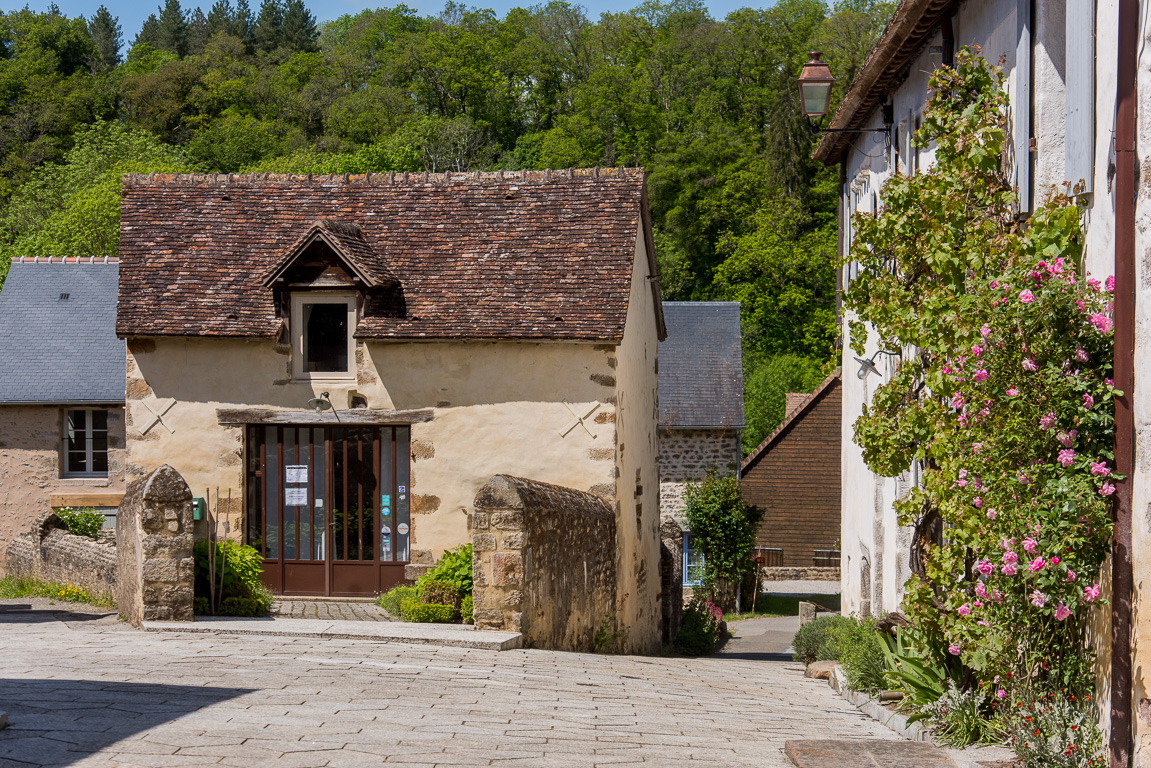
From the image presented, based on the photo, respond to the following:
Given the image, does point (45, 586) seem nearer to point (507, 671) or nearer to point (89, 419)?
point (89, 419)

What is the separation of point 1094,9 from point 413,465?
9.48 metres

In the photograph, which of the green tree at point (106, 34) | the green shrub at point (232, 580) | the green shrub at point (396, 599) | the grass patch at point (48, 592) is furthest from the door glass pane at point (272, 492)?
the green tree at point (106, 34)

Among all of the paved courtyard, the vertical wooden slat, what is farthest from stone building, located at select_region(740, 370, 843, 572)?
the vertical wooden slat

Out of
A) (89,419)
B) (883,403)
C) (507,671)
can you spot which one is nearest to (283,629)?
(507,671)

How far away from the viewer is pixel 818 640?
43.3 ft

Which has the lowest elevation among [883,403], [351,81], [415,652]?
[415,652]

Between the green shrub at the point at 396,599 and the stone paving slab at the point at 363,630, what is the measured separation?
0.92 meters

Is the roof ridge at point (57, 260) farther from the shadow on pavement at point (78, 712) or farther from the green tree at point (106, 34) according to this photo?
the green tree at point (106, 34)

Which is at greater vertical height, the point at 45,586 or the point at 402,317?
the point at 402,317

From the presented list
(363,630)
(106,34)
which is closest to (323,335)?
(363,630)

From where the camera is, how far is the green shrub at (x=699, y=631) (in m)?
18.5

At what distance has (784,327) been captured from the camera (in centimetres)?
4697

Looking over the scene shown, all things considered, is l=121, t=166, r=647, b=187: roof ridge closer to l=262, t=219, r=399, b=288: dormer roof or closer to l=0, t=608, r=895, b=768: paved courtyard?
l=262, t=219, r=399, b=288: dormer roof

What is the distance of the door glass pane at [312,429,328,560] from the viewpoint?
Result: 46.1 ft
